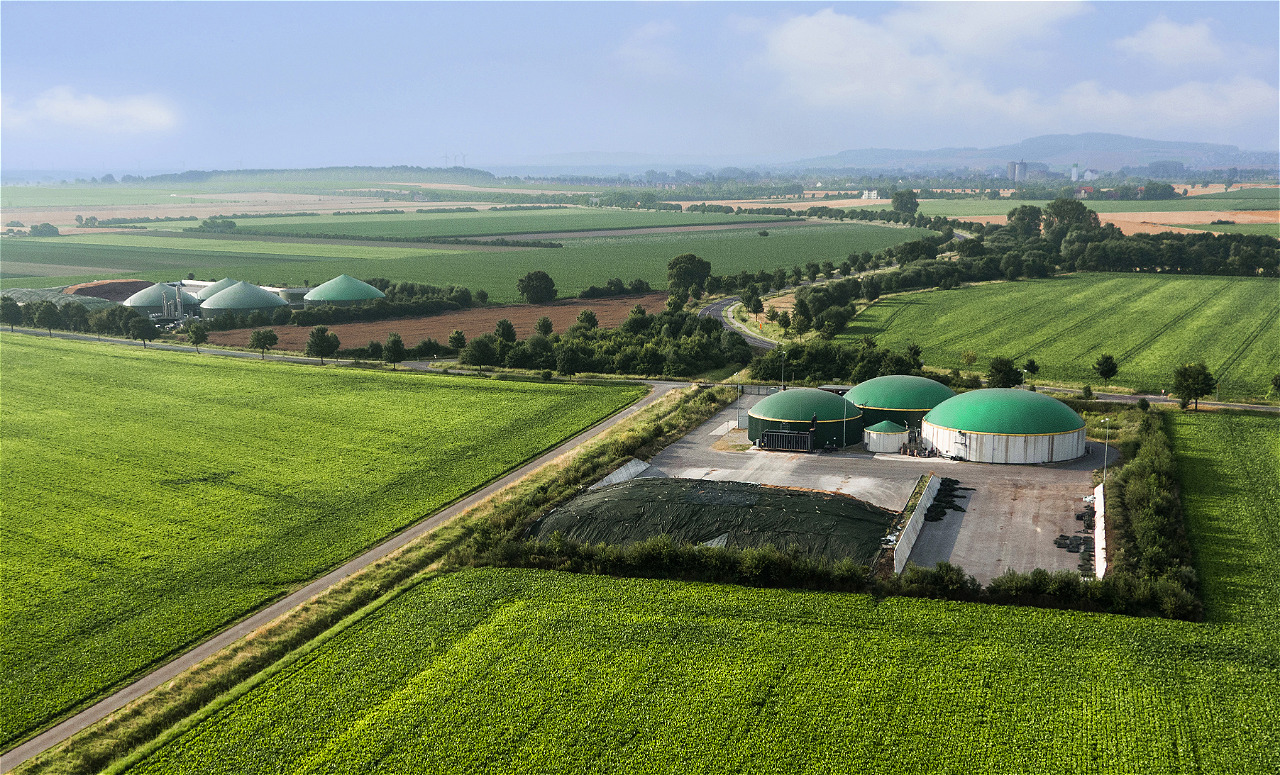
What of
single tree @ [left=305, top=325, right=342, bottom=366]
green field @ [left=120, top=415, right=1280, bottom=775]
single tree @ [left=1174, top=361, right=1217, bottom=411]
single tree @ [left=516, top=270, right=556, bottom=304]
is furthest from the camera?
single tree @ [left=516, top=270, right=556, bottom=304]

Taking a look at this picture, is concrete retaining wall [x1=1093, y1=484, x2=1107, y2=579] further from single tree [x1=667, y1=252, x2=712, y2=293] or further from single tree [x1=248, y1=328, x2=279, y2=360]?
single tree [x1=667, y1=252, x2=712, y2=293]

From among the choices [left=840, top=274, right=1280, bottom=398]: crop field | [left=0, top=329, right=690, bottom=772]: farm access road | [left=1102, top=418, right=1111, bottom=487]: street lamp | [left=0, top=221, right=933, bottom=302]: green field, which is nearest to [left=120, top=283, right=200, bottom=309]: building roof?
[left=0, top=221, right=933, bottom=302]: green field

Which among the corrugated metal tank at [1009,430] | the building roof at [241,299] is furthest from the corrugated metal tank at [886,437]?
the building roof at [241,299]

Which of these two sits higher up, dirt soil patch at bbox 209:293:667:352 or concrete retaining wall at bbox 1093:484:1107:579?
dirt soil patch at bbox 209:293:667:352

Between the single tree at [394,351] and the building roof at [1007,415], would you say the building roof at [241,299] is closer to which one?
the single tree at [394,351]

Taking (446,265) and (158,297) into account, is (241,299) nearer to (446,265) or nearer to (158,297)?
(158,297)

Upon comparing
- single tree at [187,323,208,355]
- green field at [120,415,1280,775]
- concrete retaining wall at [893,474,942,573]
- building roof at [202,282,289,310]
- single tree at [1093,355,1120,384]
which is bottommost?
green field at [120,415,1280,775]

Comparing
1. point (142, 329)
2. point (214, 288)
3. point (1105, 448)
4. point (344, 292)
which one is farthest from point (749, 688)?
point (214, 288)

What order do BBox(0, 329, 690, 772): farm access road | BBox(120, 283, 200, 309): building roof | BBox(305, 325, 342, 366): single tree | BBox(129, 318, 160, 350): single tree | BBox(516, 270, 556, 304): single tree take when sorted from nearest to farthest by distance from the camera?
BBox(0, 329, 690, 772): farm access road
BBox(305, 325, 342, 366): single tree
BBox(129, 318, 160, 350): single tree
BBox(120, 283, 200, 309): building roof
BBox(516, 270, 556, 304): single tree
